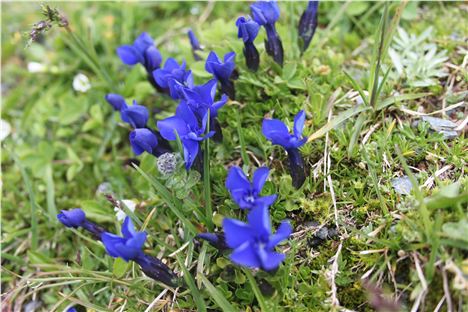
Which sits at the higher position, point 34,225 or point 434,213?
point 434,213

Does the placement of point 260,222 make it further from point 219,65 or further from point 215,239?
point 219,65

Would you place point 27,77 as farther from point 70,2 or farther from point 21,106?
point 70,2

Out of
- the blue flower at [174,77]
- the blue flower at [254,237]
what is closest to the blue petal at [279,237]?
the blue flower at [254,237]

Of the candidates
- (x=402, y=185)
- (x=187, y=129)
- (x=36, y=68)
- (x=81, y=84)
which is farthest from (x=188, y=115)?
(x=36, y=68)

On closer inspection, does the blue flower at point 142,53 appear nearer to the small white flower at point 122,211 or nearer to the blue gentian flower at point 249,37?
the blue gentian flower at point 249,37

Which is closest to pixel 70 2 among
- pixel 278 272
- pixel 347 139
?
pixel 347 139

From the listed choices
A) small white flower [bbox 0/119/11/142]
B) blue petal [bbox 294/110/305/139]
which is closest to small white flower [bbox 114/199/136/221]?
blue petal [bbox 294/110/305/139]

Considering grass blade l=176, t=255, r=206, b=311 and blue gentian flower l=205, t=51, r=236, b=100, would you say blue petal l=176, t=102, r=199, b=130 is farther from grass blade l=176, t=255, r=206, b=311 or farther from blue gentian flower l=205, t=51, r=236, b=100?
grass blade l=176, t=255, r=206, b=311
